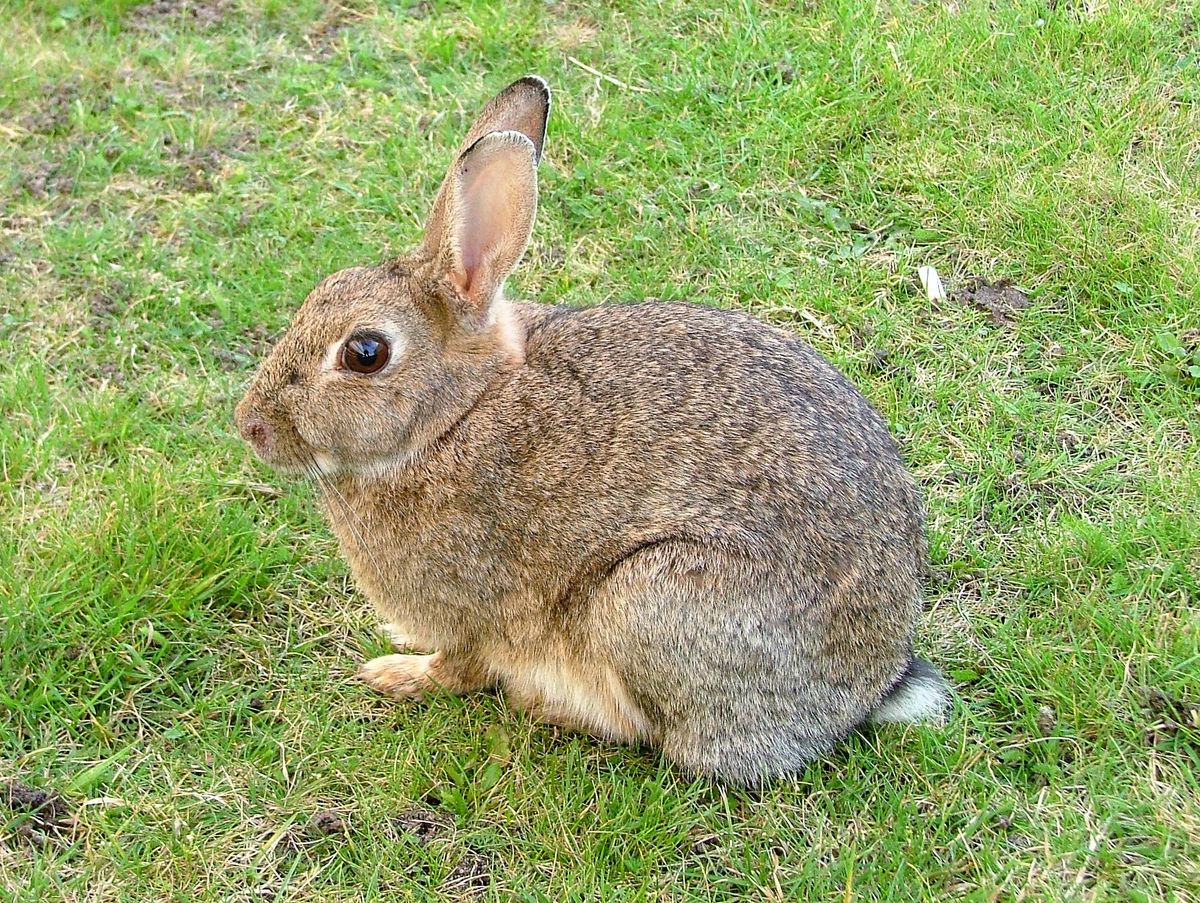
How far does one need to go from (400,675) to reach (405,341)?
1.07m

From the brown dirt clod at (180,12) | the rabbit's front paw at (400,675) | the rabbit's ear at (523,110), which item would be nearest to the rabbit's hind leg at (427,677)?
the rabbit's front paw at (400,675)

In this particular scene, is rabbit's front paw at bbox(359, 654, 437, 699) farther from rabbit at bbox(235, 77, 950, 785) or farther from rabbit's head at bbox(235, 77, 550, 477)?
rabbit's head at bbox(235, 77, 550, 477)

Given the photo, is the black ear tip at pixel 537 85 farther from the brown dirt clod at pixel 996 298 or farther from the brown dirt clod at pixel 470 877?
the brown dirt clod at pixel 470 877

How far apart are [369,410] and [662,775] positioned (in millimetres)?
1345

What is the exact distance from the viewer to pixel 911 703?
366 cm

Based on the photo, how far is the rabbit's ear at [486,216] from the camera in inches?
137

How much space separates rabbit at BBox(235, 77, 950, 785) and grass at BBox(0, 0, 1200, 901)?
10.0 inches

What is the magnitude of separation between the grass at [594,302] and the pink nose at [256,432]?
25.1 inches

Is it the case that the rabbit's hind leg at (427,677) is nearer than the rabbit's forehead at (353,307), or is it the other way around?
the rabbit's forehead at (353,307)

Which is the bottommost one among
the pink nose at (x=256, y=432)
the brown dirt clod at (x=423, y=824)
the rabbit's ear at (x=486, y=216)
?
the brown dirt clod at (x=423, y=824)

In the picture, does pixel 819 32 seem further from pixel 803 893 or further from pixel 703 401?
pixel 803 893

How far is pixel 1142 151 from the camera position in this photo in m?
5.28

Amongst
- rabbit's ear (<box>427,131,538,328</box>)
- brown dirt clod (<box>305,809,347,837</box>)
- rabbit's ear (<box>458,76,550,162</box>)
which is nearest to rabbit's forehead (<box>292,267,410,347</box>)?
rabbit's ear (<box>427,131,538,328</box>)

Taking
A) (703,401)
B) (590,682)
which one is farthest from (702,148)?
(590,682)
